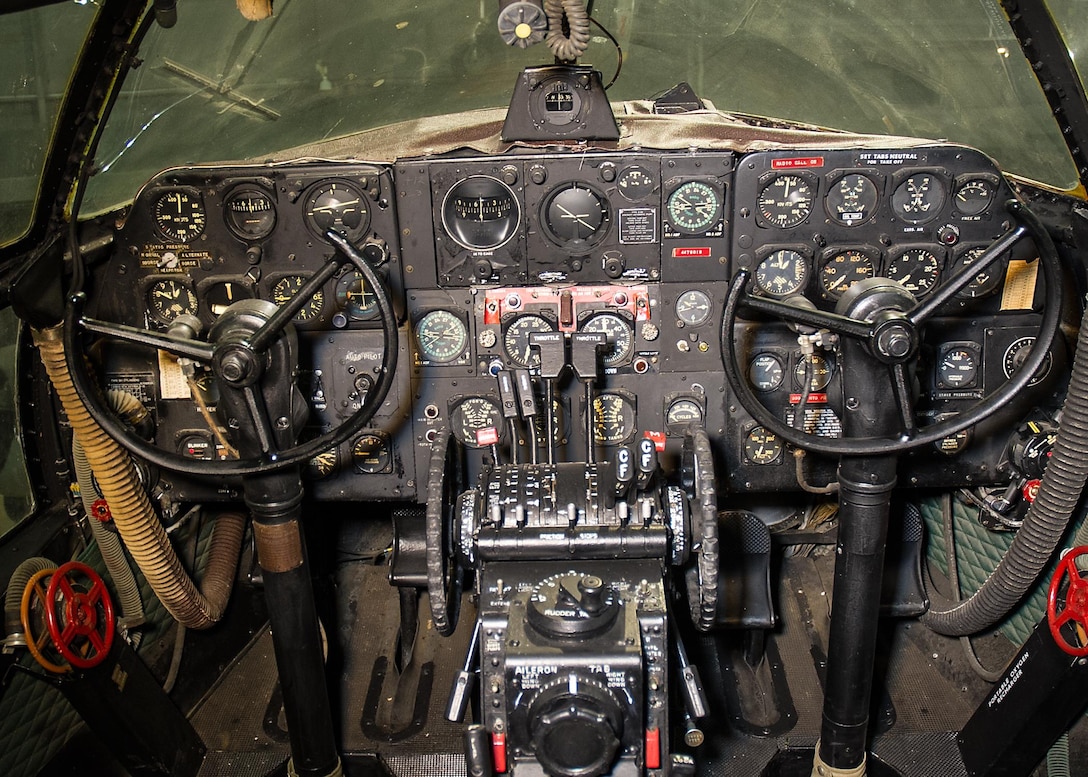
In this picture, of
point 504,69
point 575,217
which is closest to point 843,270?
point 575,217

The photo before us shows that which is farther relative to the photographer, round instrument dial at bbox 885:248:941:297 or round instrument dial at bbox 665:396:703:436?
round instrument dial at bbox 665:396:703:436

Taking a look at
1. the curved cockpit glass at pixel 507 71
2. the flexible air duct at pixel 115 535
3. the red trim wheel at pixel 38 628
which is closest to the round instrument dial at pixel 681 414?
the flexible air duct at pixel 115 535

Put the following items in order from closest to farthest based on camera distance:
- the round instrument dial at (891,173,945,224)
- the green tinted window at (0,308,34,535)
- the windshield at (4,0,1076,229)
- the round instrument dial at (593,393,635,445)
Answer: the green tinted window at (0,308,34,535), the round instrument dial at (891,173,945,224), the round instrument dial at (593,393,635,445), the windshield at (4,0,1076,229)

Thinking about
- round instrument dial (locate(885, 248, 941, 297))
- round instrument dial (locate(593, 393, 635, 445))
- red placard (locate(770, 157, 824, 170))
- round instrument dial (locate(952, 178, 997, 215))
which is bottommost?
round instrument dial (locate(593, 393, 635, 445))

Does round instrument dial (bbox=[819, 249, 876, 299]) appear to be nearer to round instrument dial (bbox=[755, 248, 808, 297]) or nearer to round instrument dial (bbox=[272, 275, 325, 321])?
round instrument dial (bbox=[755, 248, 808, 297])

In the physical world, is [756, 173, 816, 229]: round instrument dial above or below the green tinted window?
above

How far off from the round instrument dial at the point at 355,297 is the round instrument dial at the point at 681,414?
109 centimetres

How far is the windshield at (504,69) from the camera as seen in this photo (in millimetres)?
6535

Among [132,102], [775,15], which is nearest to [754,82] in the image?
[775,15]

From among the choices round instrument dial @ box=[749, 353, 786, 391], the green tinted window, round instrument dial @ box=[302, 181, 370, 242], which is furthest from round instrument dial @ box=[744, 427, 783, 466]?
the green tinted window

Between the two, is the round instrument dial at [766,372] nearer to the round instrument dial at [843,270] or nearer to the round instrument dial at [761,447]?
the round instrument dial at [761,447]

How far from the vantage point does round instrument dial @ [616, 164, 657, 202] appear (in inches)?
116

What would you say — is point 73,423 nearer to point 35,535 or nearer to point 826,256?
point 35,535

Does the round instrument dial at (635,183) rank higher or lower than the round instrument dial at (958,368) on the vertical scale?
higher
